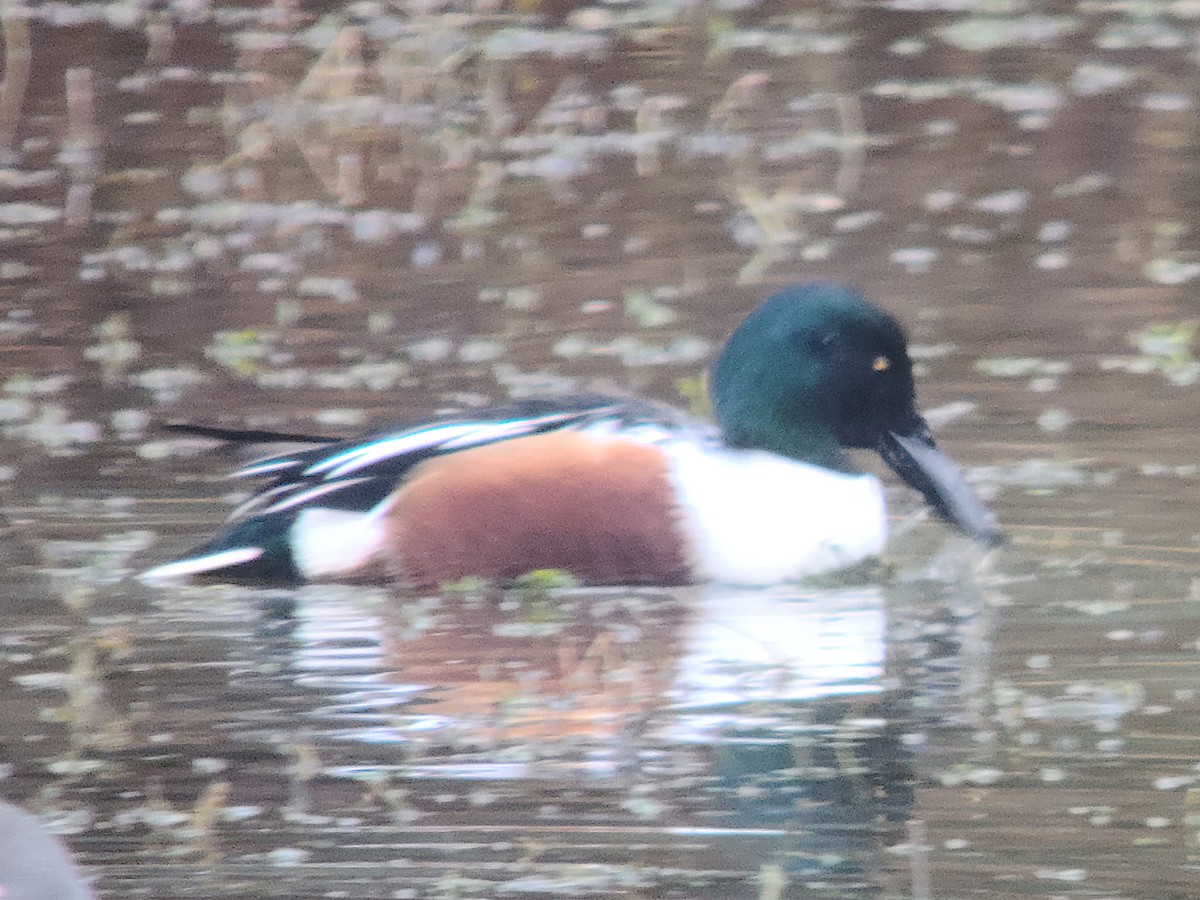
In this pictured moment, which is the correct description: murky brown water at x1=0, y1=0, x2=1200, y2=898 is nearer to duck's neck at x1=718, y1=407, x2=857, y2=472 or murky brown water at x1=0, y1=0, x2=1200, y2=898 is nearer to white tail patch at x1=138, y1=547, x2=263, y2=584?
white tail patch at x1=138, y1=547, x2=263, y2=584

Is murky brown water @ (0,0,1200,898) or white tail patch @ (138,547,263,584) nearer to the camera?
murky brown water @ (0,0,1200,898)

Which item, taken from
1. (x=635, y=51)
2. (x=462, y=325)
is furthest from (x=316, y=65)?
(x=462, y=325)

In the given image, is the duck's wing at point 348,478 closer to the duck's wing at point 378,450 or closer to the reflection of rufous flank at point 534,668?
the duck's wing at point 378,450

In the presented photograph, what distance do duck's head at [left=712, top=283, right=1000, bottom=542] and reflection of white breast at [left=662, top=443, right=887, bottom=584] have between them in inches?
5.4

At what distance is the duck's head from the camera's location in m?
6.82

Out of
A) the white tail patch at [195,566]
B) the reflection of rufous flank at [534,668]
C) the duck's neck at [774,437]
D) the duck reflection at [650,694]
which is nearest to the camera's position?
the duck reflection at [650,694]

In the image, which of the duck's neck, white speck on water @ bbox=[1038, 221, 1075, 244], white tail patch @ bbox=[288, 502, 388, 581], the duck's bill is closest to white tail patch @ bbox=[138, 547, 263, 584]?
white tail patch @ bbox=[288, 502, 388, 581]

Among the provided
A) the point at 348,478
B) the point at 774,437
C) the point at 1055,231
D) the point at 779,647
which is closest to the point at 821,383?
the point at 774,437

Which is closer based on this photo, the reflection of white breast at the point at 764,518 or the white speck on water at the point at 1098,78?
the reflection of white breast at the point at 764,518

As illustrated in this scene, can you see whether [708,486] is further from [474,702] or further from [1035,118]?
[1035,118]

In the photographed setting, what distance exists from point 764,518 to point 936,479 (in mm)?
467

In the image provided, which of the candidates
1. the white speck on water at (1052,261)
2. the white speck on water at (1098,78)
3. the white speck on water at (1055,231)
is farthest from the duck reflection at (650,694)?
the white speck on water at (1098,78)

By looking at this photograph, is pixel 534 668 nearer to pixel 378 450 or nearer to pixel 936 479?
pixel 378 450

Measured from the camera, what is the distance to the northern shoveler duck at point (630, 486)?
6.55 m
